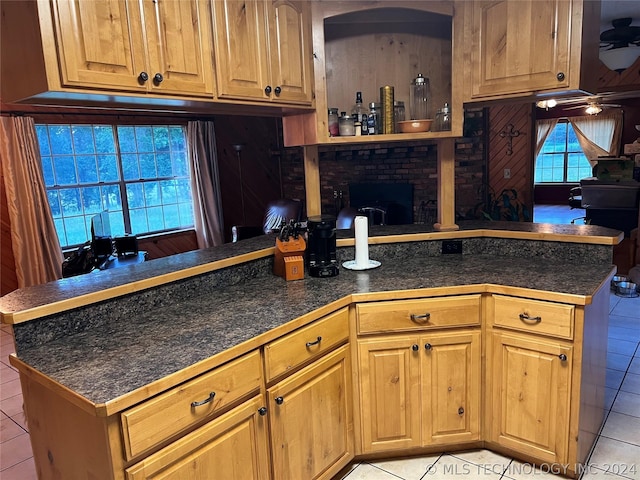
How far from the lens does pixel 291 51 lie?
222cm

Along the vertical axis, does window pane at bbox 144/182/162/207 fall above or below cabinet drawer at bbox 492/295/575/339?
above

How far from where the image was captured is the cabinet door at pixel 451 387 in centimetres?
210

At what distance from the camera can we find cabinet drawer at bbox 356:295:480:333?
2.03 m

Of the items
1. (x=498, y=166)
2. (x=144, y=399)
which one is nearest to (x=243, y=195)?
(x=498, y=166)

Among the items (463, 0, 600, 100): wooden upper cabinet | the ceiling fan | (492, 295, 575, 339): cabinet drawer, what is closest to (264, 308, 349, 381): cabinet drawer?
(492, 295, 575, 339): cabinet drawer

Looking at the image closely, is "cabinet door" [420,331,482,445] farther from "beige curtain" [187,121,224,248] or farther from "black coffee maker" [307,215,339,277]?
"beige curtain" [187,121,224,248]

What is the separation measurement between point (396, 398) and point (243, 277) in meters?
0.92

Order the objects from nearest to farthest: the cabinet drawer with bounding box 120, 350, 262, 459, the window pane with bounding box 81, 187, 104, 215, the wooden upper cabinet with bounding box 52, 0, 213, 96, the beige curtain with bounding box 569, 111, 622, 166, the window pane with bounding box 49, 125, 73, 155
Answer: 1. the cabinet drawer with bounding box 120, 350, 262, 459
2. the wooden upper cabinet with bounding box 52, 0, 213, 96
3. the window pane with bounding box 49, 125, 73, 155
4. the window pane with bounding box 81, 187, 104, 215
5. the beige curtain with bounding box 569, 111, 622, 166

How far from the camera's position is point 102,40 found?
1.54 meters

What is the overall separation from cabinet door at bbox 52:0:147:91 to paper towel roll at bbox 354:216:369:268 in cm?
123

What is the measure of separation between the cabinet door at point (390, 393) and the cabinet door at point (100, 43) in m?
1.42

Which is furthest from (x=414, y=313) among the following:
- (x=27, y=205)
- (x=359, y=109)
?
(x=27, y=205)

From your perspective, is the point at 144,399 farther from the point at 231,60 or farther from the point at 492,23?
the point at 492,23

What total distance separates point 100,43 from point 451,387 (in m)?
1.97
